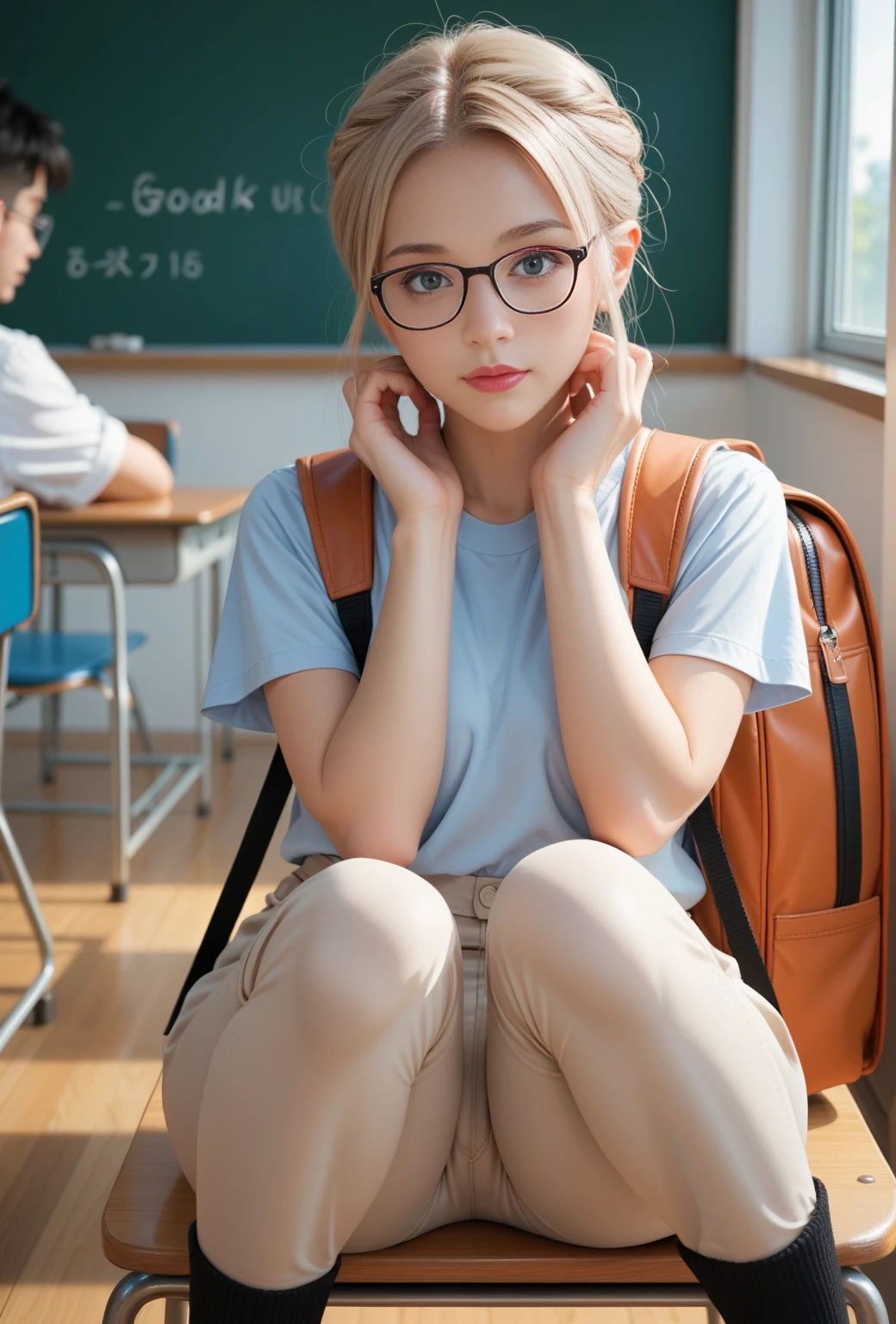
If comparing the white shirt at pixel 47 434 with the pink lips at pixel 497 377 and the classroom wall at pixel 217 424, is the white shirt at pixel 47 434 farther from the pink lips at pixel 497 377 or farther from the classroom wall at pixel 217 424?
the pink lips at pixel 497 377

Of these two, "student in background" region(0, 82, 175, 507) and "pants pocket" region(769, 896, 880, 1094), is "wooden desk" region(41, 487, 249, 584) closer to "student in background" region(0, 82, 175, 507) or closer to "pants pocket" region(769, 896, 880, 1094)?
"student in background" region(0, 82, 175, 507)

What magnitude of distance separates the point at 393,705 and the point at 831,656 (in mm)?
399

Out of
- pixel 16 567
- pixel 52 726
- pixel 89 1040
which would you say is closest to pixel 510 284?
pixel 16 567

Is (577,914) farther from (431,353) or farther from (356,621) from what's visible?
(431,353)

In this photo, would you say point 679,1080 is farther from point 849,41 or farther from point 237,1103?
point 849,41

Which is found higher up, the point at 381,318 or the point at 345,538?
the point at 381,318

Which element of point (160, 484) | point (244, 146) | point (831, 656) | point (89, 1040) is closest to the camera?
point (831, 656)

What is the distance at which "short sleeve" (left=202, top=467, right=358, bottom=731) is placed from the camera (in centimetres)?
114

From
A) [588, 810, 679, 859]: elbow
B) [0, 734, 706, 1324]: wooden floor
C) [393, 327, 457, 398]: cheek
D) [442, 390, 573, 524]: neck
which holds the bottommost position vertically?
[0, 734, 706, 1324]: wooden floor

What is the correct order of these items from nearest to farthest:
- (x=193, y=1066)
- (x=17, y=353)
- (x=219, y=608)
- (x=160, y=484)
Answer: (x=193, y=1066) < (x=17, y=353) < (x=160, y=484) < (x=219, y=608)

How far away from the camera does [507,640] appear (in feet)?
3.86

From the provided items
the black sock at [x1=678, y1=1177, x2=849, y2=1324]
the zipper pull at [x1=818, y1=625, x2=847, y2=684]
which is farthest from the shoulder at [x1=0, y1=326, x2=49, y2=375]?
the black sock at [x1=678, y1=1177, x2=849, y2=1324]

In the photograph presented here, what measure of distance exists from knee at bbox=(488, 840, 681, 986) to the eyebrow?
0.50m

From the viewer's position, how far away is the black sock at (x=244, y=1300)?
0.82 metres
